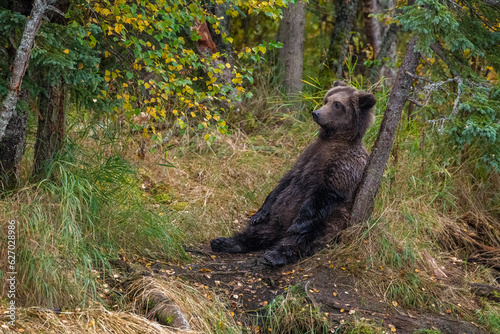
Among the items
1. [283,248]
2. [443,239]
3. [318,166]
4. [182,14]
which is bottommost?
[283,248]

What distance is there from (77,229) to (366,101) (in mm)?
3040

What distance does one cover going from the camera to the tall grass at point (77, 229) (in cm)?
359

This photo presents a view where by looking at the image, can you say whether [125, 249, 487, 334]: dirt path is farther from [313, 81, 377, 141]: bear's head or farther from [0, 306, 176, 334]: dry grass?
[313, 81, 377, 141]: bear's head

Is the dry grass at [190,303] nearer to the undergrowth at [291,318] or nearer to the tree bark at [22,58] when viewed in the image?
the undergrowth at [291,318]

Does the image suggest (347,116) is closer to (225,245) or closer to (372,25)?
(225,245)

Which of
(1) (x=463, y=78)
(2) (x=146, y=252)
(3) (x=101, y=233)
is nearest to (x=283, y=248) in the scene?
(2) (x=146, y=252)

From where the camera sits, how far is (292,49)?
8.74 metres

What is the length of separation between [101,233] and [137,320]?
1.13 m

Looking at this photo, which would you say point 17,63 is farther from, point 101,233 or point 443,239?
point 443,239

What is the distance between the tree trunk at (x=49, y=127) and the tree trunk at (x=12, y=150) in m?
0.14

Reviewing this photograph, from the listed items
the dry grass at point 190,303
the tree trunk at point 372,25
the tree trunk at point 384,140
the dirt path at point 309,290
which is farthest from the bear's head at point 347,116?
the tree trunk at point 372,25

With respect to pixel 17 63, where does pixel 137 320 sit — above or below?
below

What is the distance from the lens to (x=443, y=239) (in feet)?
18.5

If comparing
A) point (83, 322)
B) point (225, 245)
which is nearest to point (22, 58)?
point (83, 322)
